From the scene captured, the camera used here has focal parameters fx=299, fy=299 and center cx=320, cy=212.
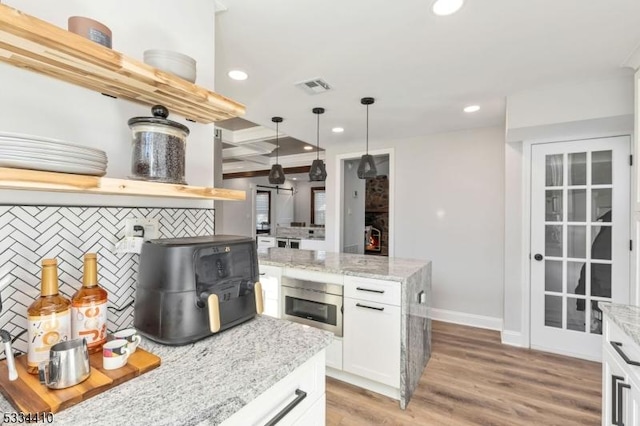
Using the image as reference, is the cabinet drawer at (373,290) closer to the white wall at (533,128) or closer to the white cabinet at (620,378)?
the white cabinet at (620,378)

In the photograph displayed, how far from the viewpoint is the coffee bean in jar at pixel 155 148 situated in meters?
0.98

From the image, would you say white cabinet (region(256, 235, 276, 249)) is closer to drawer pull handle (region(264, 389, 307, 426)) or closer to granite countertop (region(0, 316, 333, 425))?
granite countertop (region(0, 316, 333, 425))

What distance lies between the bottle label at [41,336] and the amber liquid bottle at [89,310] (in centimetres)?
6

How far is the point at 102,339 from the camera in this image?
3.04 feet

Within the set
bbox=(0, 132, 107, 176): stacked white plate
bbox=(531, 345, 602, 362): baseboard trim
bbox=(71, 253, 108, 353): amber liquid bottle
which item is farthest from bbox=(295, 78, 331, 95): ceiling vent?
bbox=(531, 345, 602, 362): baseboard trim

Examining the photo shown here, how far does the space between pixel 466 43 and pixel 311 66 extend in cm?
102

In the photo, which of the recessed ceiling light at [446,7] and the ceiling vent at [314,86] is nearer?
the recessed ceiling light at [446,7]

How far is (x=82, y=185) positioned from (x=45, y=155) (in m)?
0.10

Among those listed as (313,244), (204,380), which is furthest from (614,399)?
(313,244)

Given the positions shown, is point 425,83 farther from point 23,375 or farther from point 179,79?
point 23,375

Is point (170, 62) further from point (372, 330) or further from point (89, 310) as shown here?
point (372, 330)

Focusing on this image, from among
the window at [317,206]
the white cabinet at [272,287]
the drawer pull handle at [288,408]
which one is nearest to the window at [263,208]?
the window at [317,206]

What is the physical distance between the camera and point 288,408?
36.1 inches

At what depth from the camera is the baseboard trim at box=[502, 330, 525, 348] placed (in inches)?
120
